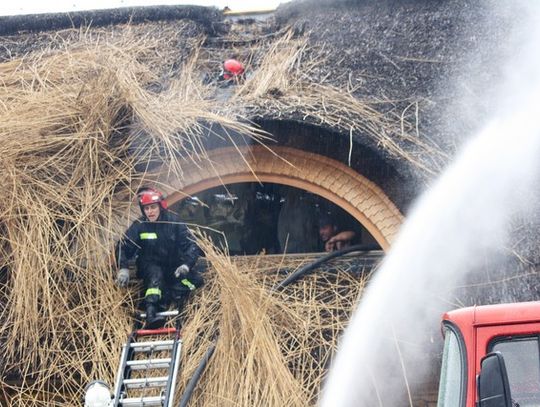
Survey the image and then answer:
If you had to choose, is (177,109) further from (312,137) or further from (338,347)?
(338,347)

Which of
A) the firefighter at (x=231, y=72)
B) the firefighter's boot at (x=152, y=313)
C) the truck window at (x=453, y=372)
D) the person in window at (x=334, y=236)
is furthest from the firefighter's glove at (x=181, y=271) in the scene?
the truck window at (x=453, y=372)

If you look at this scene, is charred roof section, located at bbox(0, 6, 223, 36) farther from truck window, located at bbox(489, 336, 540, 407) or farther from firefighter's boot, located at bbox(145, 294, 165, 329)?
truck window, located at bbox(489, 336, 540, 407)

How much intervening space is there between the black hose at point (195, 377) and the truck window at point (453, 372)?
81.7 inches

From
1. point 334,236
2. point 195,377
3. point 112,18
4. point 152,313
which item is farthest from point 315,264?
point 112,18

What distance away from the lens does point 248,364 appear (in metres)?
6.07

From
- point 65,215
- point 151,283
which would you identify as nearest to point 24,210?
point 65,215

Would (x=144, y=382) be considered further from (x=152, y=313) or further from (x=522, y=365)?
(x=522, y=365)

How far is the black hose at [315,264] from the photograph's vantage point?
6828mm

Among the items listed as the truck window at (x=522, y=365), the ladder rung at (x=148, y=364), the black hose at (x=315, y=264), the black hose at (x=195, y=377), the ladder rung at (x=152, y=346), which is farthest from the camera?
the black hose at (x=315, y=264)

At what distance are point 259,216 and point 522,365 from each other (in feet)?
17.2

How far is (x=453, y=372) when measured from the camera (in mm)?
4328

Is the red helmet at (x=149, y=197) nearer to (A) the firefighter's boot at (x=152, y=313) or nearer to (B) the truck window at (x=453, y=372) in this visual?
(A) the firefighter's boot at (x=152, y=313)

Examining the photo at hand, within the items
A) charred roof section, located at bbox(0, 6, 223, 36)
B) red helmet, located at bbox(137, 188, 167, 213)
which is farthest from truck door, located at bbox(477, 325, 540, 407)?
charred roof section, located at bbox(0, 6, 223, 36)

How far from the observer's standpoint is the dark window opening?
906 cm
